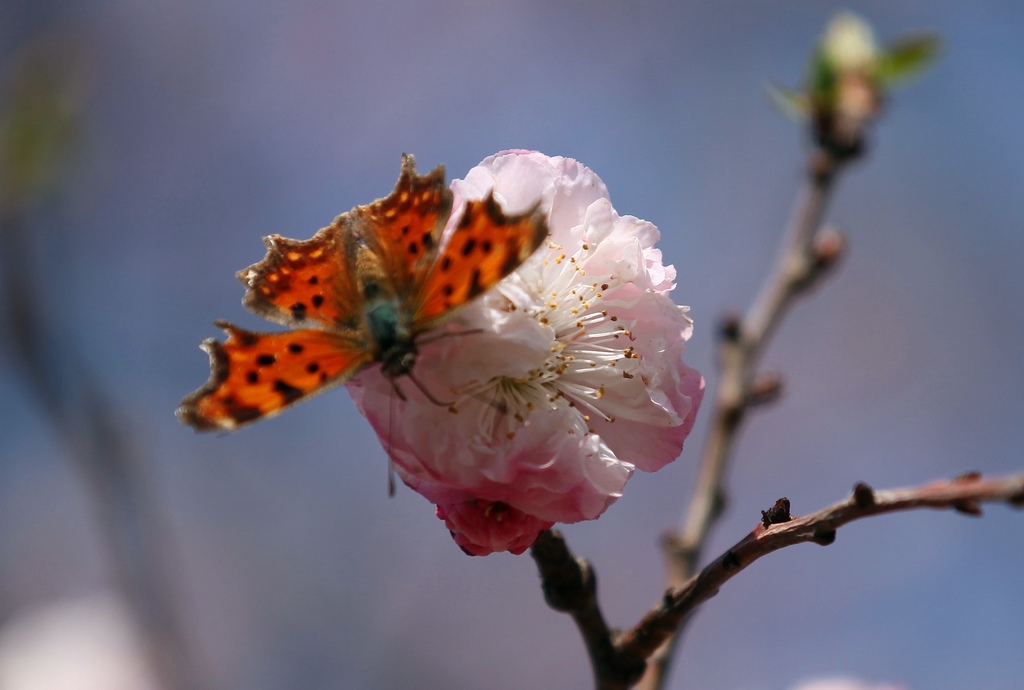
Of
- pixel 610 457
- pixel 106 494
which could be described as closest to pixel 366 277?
pixel 610 457

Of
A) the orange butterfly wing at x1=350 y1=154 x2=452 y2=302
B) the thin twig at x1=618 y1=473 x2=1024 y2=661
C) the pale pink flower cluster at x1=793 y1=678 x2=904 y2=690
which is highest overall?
the orange butterfly wing at x1=350 y1=154 x2=452 y2=302

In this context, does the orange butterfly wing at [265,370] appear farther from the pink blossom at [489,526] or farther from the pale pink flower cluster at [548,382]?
the pink blossom at [489,526]

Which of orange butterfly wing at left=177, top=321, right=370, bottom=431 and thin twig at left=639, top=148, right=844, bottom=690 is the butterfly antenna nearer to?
orange butterfly wing at left=177, top=321, right=370, bottom=431

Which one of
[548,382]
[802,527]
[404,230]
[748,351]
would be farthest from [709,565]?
[748,351]

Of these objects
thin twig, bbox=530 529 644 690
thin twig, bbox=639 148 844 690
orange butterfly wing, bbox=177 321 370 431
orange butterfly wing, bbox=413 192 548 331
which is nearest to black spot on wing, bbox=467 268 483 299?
orange butterfly wing, bbox=413 192 548 331

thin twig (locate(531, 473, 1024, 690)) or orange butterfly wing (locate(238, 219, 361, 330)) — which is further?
orange butterfly wing (locate(238, 219, 361, 330))

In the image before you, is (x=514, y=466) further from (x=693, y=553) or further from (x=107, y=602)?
(x=107, y=602)

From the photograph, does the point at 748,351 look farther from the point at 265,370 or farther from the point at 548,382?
the point at 265,370

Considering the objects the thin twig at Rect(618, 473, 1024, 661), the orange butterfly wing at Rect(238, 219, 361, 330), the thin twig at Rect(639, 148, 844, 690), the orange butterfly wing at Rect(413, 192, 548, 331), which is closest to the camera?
the thin twig at Rect(618, 473, 1024, 661)
